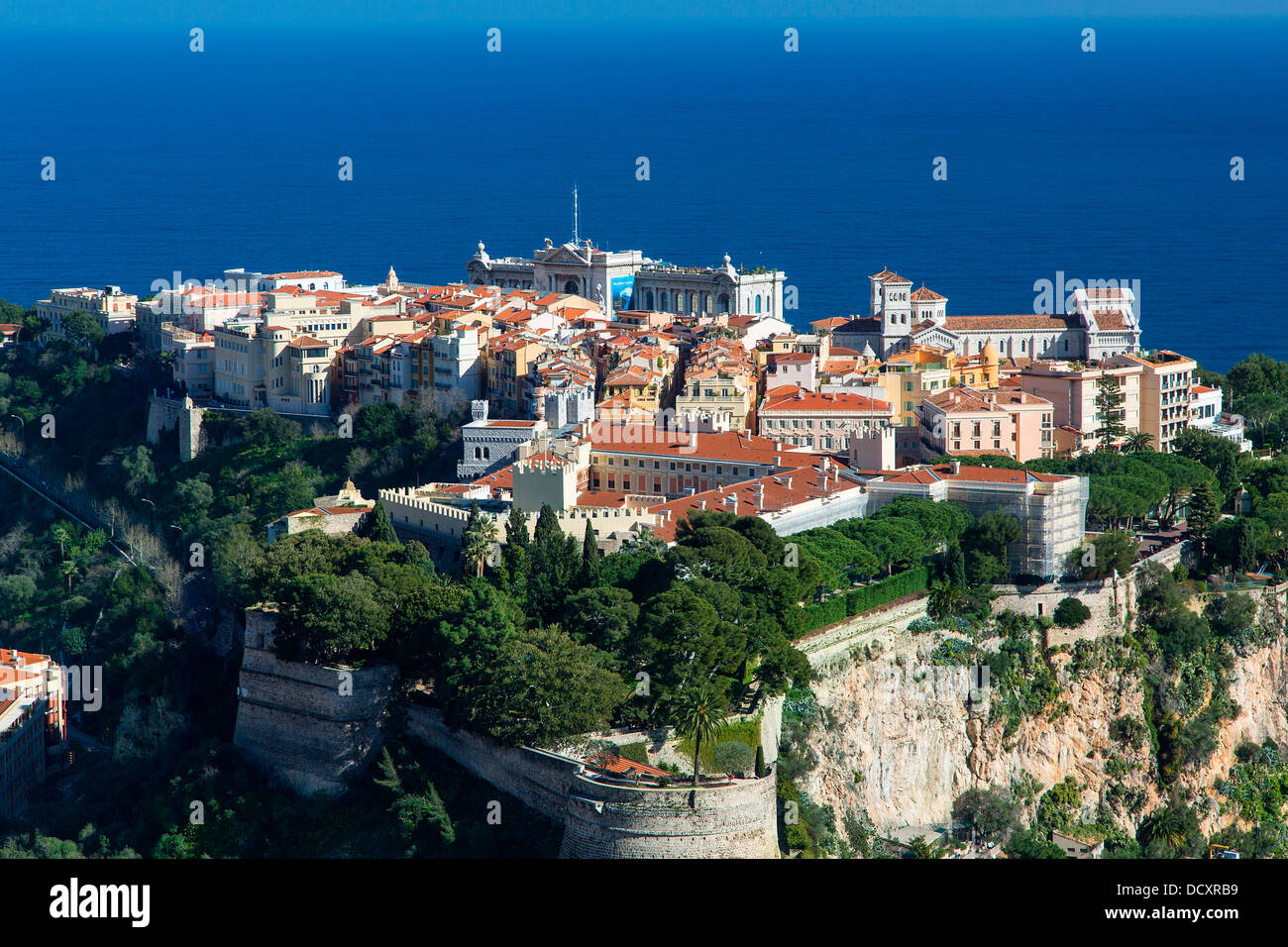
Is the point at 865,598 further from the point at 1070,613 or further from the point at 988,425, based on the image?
the point at 988,425

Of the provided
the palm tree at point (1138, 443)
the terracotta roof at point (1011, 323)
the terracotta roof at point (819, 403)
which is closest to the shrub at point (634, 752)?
the terracotta roof at point (819, 403)

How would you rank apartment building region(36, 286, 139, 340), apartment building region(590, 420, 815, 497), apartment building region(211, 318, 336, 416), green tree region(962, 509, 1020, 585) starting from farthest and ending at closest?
apartment building region(36, 286, 139, 340), apartment building region(211, 318, 336, 416), apartment building region(590, 420, 815, 497), green tree region(962, 509, 1020, 585)

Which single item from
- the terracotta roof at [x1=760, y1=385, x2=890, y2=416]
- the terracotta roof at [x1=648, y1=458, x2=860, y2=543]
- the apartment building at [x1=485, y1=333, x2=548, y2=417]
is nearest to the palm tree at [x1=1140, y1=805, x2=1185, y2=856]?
the terracotta roof at [x1=648, y1=458, x2=860, y2=543]

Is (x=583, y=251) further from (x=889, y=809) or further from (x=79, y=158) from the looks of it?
(x=79, y=158)

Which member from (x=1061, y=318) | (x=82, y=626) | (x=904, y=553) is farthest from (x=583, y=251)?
(x=904, y=553)

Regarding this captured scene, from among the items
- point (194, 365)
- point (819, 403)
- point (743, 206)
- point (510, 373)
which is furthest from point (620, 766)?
point (743, 206)

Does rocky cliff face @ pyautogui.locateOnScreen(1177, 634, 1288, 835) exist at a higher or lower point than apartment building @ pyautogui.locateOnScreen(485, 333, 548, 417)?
lower

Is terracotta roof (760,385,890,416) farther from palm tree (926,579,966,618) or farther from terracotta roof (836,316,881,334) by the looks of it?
palm tree (926,579,966,618)
